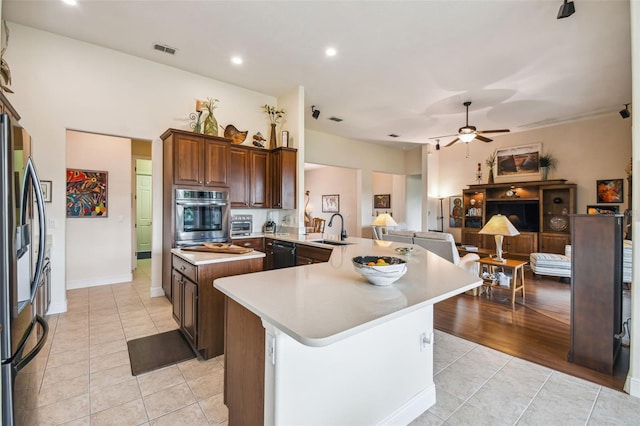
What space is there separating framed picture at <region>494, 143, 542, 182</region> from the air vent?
24.2 feet

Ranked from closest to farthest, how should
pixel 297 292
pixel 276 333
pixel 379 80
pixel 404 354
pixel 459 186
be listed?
pixel 276 333
pixel 297 292
pixel 404 354
pixel 379 80
pixel 459 186

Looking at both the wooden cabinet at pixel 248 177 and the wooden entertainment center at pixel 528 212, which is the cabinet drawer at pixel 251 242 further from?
the wooden entertainment center at pixel 528 212

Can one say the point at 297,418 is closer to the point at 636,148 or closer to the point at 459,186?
the point at 636,148

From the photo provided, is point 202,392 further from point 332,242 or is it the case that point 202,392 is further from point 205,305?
point 332,242

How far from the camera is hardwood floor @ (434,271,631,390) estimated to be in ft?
8.13

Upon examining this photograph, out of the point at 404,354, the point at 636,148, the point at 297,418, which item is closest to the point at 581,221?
the point at 636,148

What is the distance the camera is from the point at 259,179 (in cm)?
481

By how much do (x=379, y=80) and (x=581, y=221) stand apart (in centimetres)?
318

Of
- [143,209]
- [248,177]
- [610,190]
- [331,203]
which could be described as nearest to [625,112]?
[610,190]

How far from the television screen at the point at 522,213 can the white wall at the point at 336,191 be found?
372cm

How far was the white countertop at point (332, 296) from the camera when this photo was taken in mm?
1017

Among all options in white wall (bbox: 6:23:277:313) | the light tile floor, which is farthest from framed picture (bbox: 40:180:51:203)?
the light tile floor

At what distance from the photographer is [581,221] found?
2.51m

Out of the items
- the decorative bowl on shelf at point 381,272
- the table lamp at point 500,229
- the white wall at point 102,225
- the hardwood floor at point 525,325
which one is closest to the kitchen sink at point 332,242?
the hardwood floor at point 525,325
